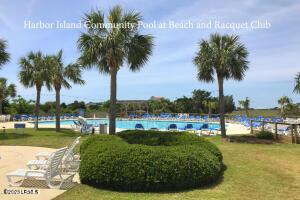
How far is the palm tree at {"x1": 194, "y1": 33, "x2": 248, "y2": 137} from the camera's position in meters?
15.9

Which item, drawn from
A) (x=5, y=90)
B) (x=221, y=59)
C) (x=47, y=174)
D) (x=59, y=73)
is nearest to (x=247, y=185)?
(x=47, y=174)

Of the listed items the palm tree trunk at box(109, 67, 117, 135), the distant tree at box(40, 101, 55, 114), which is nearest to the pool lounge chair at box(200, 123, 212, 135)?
the palm tree trunk at box(109, 67, 117, 135)

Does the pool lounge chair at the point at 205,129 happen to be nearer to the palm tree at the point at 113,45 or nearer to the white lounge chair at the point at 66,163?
the palm tree at the point at 113,45

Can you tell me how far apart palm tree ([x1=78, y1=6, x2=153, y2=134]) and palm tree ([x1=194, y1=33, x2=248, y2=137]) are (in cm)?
475

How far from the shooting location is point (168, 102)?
65188mm

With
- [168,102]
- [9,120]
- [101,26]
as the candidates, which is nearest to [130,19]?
[101,26]

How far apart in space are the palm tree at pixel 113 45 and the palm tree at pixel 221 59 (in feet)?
15.6

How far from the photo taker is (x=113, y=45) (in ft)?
38.6

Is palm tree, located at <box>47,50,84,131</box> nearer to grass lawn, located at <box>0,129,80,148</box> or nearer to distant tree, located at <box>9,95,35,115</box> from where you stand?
grass lawn, located at <box>0,129,80,148</box>

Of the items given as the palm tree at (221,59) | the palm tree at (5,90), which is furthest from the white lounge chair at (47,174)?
the palm tree at (5,90)

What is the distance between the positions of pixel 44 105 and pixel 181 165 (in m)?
53.6

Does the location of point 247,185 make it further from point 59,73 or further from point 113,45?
point 59,73

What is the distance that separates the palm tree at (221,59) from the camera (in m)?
15.9

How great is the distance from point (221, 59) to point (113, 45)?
6.23 meters
